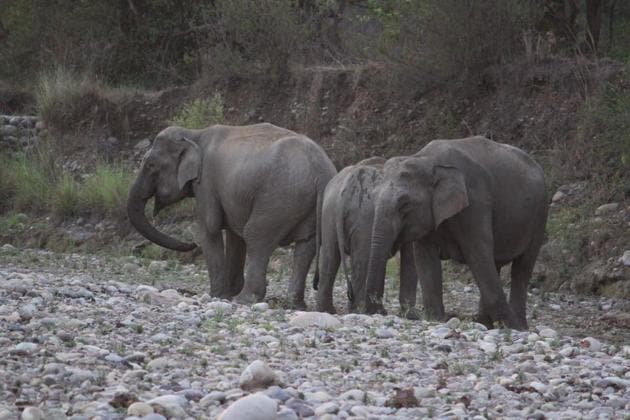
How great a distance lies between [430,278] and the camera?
12.8 metres

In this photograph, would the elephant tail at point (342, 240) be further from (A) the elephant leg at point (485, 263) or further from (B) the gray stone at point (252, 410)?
(B) the gray stone at point (252, 410)

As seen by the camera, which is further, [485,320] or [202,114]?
[202,114]

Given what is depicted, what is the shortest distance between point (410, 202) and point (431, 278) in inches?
34.7

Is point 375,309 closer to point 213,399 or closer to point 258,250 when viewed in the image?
point 258,250

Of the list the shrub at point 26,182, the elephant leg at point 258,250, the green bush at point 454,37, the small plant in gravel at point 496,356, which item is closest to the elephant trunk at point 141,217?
the elephant leg at point 258,250

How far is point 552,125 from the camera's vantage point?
20312 mm

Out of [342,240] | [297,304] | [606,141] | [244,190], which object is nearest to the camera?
[342,240]

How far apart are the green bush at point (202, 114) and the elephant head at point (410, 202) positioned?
10714mm

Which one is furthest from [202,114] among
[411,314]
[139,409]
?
[139,409]

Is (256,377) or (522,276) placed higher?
(256,377)

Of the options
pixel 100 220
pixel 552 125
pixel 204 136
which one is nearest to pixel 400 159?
pixel 204 136

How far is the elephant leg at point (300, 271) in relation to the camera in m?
13.8

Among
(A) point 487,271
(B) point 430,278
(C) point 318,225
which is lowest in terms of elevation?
(B) point 430,278

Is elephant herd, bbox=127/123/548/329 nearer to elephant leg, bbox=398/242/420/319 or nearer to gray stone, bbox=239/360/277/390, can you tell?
elephant leg, bbox=398/242/420/319
